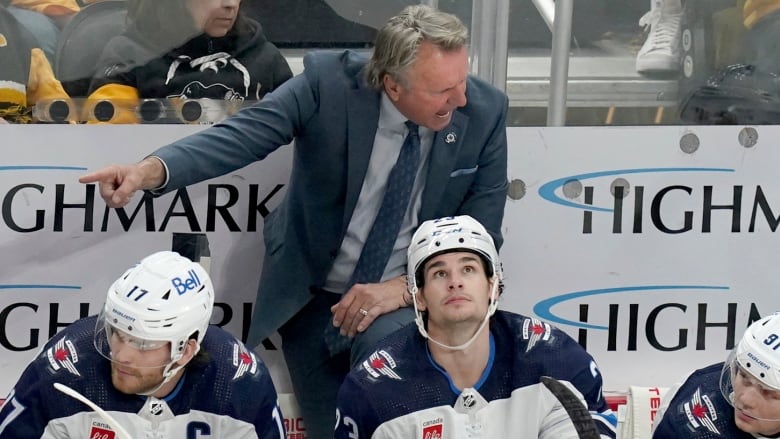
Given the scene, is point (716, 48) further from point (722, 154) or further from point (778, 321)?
point (778, 321)

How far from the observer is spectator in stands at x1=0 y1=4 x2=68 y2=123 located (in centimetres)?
375

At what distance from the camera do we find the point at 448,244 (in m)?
3.22

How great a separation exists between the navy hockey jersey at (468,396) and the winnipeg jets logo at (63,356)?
0.60m

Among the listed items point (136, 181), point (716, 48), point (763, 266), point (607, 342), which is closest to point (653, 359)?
point (607, 342)

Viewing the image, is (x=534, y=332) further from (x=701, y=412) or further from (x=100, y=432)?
(x=100, y=432)

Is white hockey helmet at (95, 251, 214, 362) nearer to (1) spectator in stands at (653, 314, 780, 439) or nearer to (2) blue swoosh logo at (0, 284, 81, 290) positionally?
(2) blue swoosh logo at (0, 284, 81, 290)

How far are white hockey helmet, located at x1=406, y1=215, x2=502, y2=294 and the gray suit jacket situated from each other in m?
0.38

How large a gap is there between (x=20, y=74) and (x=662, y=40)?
1755mm

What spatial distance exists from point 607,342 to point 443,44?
3.53ft

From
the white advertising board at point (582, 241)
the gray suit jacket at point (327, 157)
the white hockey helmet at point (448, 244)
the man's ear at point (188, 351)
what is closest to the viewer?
the man's ear at point (188, 351)

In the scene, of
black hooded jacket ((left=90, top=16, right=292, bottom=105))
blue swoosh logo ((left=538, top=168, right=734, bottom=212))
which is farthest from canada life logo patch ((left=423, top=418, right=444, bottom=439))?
black hooded jacket ((left=90, top=16, right=292, bottom=105))

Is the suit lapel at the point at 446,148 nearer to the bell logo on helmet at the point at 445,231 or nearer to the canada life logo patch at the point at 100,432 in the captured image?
the bell logo on helmet at the point at 445,231

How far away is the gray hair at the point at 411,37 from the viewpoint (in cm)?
349

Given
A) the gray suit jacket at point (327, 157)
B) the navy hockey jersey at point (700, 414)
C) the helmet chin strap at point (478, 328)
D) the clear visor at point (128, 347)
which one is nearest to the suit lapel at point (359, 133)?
the gray suit jacket at point (327, 157)
